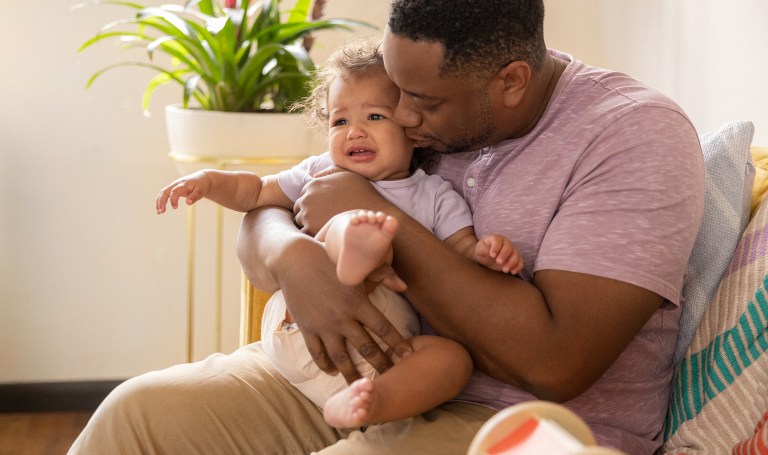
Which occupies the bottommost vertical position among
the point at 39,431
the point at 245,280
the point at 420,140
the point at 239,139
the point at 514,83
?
the point at 39,431

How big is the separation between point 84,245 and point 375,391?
2.14 meters

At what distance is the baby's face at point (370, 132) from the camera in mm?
1582

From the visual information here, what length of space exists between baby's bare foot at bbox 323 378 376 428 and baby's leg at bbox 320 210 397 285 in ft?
0.49

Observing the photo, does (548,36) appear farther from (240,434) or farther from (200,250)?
(240,434)

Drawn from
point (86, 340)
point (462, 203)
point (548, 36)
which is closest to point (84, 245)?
point (86, 340)

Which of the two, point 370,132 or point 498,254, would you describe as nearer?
point 498,254

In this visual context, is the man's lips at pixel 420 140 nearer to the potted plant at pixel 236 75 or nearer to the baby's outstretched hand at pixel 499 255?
the baby's outstretched hand at pixel 499 255

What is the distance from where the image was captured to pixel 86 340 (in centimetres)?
318

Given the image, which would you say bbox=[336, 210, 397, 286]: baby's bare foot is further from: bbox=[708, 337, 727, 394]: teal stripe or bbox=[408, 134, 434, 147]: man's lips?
bbox=[708, 337, 727, 394]: teal stripe

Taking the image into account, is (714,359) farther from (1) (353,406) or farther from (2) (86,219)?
(2) (86,219)

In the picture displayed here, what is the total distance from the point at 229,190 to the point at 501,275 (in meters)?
0.63

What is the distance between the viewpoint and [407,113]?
1.49m

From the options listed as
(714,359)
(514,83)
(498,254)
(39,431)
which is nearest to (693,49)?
(514,83)

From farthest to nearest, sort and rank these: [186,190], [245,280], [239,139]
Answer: [239,139] < [245,280] < [186,190]
